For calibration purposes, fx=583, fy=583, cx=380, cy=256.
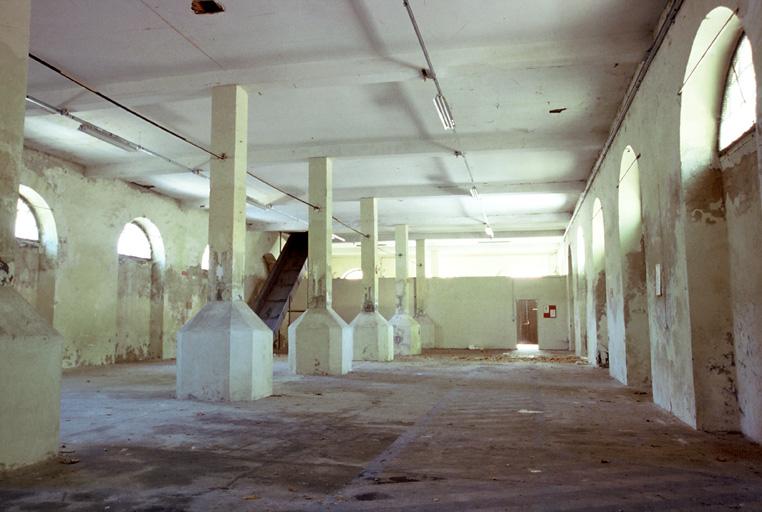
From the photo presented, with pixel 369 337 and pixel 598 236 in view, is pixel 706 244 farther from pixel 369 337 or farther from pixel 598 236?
pixel 369 337

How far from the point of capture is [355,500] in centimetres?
368

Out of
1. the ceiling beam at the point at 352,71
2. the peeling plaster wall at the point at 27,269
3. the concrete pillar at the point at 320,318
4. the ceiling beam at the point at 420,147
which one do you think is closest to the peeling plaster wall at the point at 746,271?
the ceiling beam at the point at 352,71

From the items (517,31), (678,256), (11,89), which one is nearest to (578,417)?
(678,256)

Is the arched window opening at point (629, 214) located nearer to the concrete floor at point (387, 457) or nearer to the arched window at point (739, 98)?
the concrete floor at point (387, 457)

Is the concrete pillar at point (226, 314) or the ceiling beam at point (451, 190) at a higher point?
the ceiling beam at point (451, 190)

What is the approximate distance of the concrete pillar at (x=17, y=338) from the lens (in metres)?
4.21

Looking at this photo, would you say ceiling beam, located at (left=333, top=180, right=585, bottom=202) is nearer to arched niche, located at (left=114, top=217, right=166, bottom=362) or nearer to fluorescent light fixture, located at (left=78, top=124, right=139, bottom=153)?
arched niche, located at (left=114, top=217, right=166, bottom=362)

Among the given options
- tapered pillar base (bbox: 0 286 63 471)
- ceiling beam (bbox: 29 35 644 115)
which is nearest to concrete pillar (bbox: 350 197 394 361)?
ceiling beam (bbox: 29 35 644 115)

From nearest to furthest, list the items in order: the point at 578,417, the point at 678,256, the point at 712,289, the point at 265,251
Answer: the point at 712,289 < the point at 678,256 < the point at 578,417 < the point at 265,251

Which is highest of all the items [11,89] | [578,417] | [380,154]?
[380,154]

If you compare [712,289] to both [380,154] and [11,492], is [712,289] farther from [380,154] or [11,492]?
[380,154]

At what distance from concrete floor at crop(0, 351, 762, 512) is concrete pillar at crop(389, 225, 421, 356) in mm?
11304

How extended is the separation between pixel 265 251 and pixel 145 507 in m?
21.3

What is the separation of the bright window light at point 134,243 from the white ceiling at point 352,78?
2427mm
